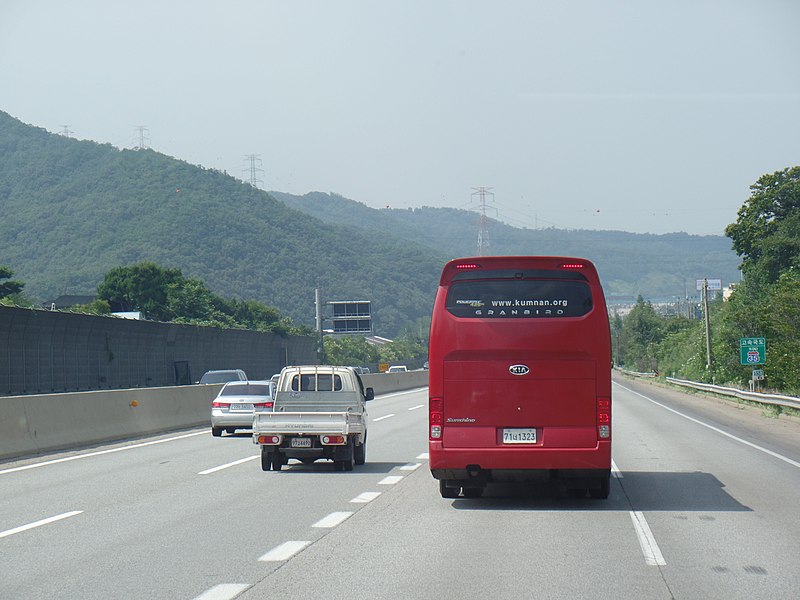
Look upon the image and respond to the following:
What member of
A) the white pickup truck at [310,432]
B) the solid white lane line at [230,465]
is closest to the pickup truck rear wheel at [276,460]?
the white pickup truck at [310,432]

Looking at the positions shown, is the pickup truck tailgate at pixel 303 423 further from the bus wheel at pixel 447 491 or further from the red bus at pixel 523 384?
the red bus at pixel 523 384

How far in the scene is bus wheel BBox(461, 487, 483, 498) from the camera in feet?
46.1

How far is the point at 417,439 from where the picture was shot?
24875 millimetres

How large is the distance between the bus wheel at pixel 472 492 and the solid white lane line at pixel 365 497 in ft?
3.64

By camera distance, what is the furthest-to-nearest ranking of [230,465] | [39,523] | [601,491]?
[230,465] < [601,491] < [39,523]

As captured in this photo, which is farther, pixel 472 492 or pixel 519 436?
pixel 472 492

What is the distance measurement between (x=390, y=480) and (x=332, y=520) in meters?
4.27

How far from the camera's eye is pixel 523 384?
12.7 meters

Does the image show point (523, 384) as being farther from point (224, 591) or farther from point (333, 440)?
point (224, 591)

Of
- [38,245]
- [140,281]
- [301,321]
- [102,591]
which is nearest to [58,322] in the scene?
[102,591]

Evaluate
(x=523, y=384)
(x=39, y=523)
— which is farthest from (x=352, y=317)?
(x=39, y=523)

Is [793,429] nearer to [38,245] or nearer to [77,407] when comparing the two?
[77,407]

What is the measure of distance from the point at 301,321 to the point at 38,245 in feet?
160

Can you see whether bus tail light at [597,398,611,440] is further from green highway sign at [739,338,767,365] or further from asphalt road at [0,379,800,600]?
green highway sign at [739,338,767,365]
